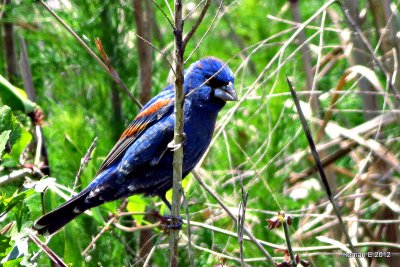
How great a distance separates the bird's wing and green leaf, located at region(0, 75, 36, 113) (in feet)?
1.68

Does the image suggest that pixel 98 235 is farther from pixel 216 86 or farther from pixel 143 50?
pixel 143 50

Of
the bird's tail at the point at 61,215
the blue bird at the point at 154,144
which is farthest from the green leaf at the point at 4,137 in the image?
the blue bird at the point at 154,144

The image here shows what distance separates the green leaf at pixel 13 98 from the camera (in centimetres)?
333

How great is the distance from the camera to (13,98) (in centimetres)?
334

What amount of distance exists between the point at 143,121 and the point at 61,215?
61 cm

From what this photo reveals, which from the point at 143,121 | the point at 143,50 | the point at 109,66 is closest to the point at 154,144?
the point at 143,121

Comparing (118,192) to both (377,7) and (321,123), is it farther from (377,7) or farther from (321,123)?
(377,7)

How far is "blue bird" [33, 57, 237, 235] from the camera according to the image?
355 centimetres

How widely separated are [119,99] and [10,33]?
0.67 meters

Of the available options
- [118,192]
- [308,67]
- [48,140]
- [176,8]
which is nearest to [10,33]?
[48,140]

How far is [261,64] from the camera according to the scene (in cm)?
500

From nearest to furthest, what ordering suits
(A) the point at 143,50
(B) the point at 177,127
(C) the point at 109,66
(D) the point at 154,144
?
(B) the point at 177,127 < (C) the point at 109,66 < (D) the point at 154,144 < (A) the point at 143,50

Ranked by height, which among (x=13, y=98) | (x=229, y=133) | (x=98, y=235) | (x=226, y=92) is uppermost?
(x=13, y=98)

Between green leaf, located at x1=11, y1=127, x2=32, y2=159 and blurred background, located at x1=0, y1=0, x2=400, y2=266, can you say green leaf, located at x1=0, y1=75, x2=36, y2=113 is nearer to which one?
blurred background, located at x1=0, y1=0, x2=400, y2=266
